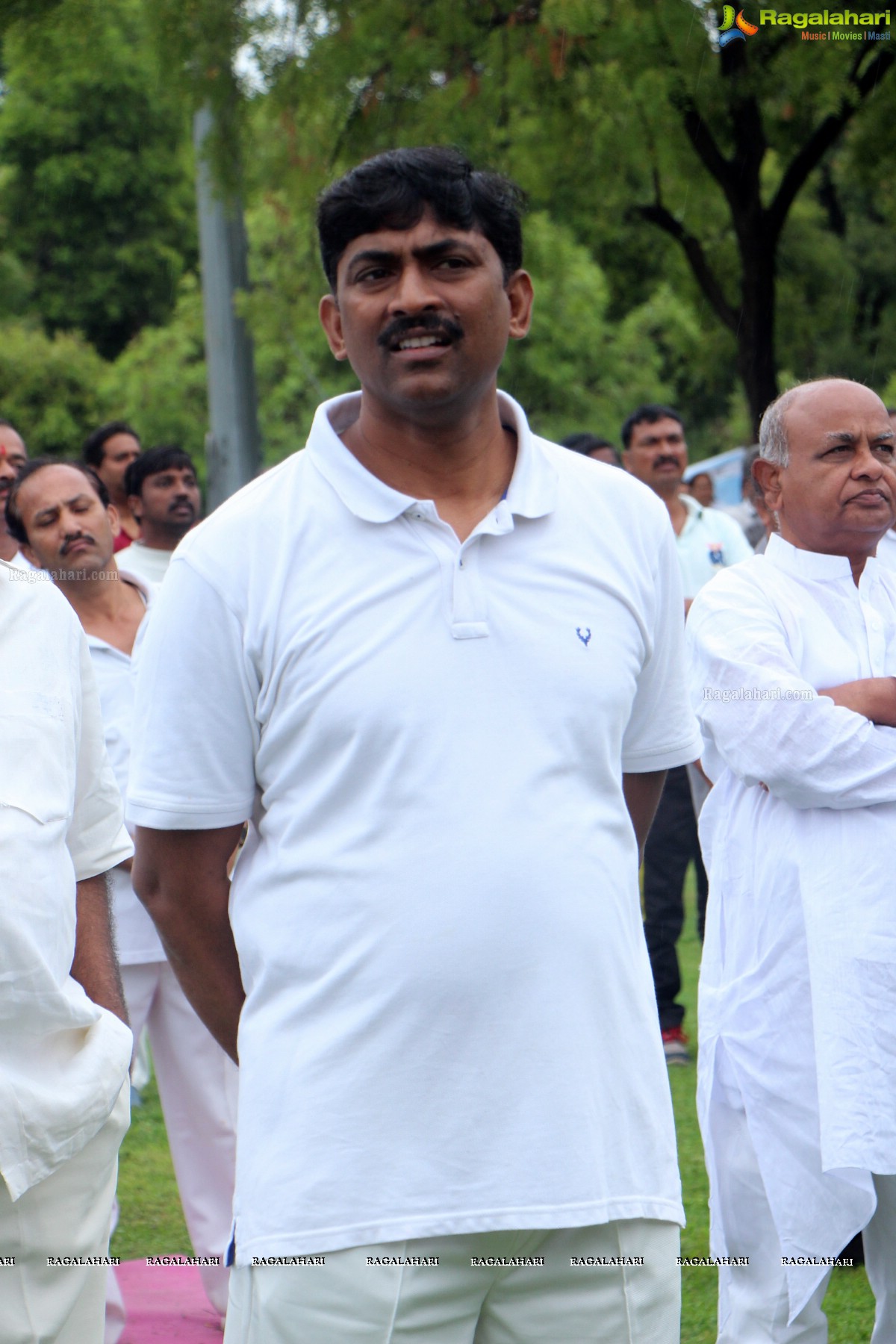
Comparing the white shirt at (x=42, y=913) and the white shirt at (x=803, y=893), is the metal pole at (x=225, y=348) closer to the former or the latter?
the white shirt at (x=803, y=893)

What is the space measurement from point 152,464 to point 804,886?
13.3ft

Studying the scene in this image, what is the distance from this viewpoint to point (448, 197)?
253 centimetres

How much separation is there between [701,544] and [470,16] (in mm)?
4260

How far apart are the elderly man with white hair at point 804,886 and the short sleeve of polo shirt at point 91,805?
1596mm

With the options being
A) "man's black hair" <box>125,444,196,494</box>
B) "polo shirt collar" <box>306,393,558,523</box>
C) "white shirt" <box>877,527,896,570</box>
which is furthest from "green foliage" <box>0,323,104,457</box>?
"polo shirt collar" <box>306,393,558,523</box>

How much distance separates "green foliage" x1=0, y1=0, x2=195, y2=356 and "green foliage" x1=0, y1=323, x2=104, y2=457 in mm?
6045

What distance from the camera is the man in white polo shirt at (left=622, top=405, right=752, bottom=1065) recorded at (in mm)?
7621

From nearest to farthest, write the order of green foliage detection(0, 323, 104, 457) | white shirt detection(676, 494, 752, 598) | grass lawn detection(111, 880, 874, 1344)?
1. grass lawn detection(111, 880, 874, 1344)
2. white shirt detection(676, 494, 752, 598)
3. green foliage detection(0, 323, 104, 457)

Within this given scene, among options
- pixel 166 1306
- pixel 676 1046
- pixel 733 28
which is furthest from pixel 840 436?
pixel 733 28

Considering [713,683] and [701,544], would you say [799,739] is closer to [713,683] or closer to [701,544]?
[713,683]

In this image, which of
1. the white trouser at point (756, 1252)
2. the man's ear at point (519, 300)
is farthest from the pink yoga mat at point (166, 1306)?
the man's ear at point (519, 300)

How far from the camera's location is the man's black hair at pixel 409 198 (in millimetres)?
2520

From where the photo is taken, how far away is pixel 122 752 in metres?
5.13

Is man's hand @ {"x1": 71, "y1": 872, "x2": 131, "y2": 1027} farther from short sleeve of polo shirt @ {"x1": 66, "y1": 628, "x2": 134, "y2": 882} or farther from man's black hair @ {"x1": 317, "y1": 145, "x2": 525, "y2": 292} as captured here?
man's black hair @ {"x1": 317, "y1": 145, "x2": 525, "y2": 292}
